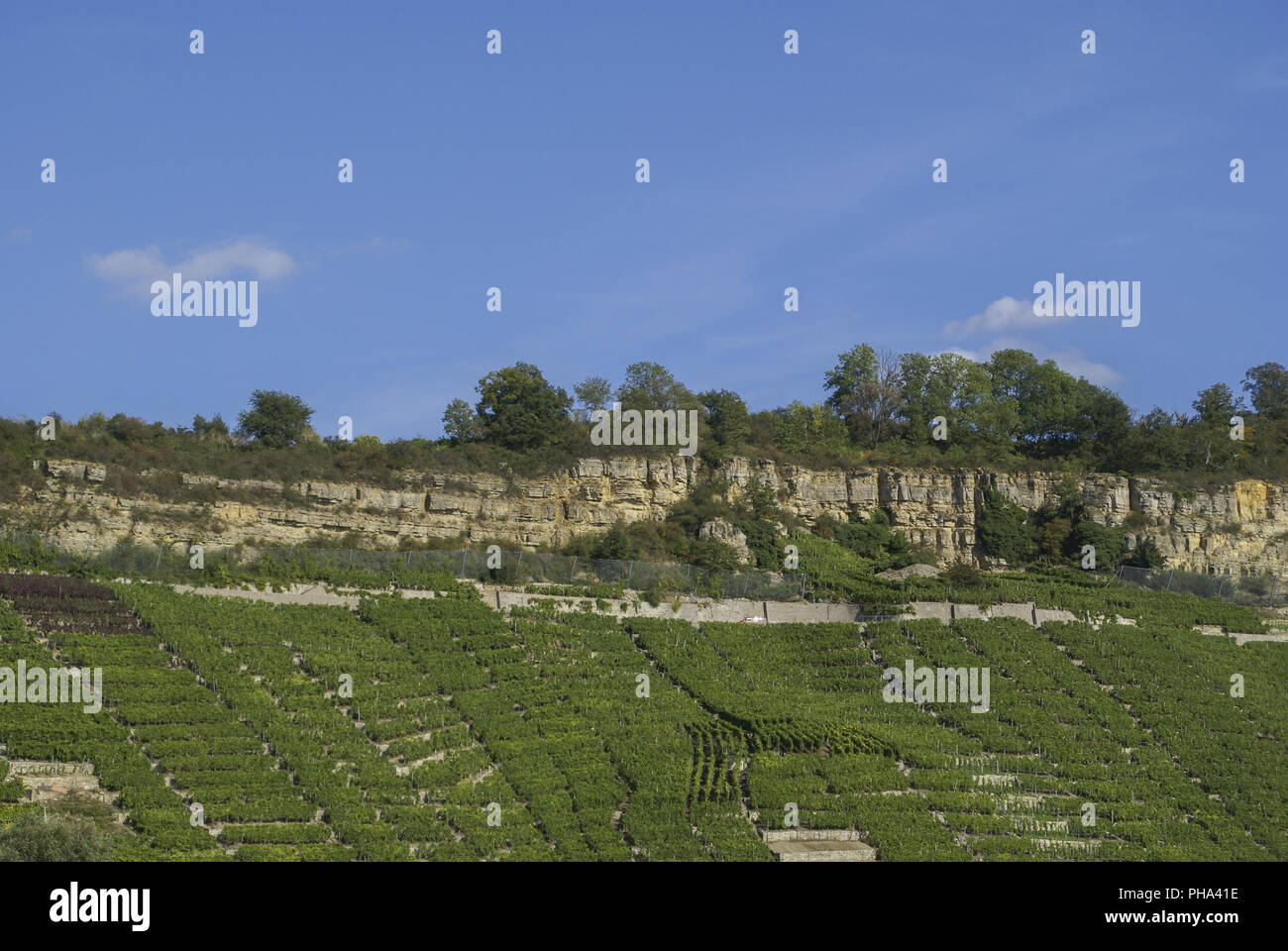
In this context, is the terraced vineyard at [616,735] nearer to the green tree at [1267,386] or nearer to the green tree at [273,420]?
the green tree at [273,420]

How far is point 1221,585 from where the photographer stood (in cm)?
5181

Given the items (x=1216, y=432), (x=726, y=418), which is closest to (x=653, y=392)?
(x=726, y=418)

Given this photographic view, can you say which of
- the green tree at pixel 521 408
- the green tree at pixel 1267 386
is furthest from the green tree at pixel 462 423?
the green tree at pixel 1267 386

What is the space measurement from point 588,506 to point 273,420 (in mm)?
14606

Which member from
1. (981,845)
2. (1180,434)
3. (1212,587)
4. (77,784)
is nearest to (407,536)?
(77,784)

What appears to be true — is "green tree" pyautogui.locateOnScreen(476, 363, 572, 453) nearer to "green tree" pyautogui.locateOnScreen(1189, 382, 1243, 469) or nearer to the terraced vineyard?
the terraced vineyard

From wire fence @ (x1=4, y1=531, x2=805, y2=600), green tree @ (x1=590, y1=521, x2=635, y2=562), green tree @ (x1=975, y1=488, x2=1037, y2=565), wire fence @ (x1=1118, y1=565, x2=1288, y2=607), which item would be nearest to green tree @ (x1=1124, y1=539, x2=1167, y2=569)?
green tree @ (x1=975, y1=488, x2=1037, y2=565)

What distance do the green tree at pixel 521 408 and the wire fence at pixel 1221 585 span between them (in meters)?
25.1

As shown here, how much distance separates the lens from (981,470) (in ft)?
198

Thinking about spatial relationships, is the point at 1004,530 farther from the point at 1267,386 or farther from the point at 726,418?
the point at 1267,386

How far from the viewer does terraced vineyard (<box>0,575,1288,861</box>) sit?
2942 centimetres
